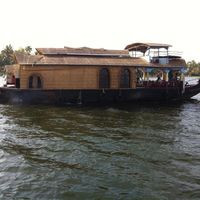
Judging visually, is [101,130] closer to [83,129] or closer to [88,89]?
[83,129]

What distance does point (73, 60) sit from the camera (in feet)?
80.3

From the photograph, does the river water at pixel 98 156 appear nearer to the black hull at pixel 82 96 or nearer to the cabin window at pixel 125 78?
the black hull at pixel 82 96

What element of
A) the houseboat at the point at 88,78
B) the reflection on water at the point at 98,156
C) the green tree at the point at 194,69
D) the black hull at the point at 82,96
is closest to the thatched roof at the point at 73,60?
the houseboat at the point at 88,78

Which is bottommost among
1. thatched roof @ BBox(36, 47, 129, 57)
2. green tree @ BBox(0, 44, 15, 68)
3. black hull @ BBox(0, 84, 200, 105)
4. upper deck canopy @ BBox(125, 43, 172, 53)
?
black hull @ BBox(0, 84, 200, 105)

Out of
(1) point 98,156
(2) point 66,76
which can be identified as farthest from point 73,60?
(1) point 98,156

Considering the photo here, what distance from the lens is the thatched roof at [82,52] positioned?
2514 cm

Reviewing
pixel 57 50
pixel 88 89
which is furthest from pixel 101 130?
pixel 57 50

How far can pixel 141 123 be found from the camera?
17.5 m

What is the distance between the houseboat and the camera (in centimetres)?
2317

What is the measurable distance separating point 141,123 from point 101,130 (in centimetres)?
308

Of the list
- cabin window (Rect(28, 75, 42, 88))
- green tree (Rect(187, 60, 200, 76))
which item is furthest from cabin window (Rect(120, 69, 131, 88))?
green tree (Rect(187, 60, 200, 76))

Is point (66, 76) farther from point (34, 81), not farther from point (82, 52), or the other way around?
point (82, 52)

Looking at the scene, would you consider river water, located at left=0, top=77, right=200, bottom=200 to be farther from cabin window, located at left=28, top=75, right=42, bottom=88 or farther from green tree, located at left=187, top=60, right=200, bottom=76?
green tree, located at left=187, top=60, right=200, bottom=76

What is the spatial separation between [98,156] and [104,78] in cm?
1414
